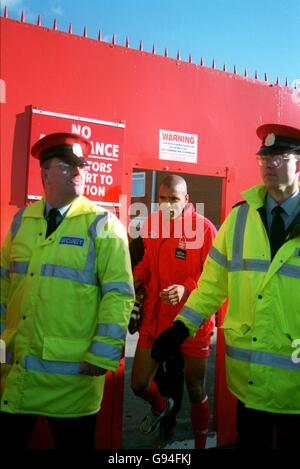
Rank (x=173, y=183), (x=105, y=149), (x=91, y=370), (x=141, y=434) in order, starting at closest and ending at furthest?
(x=91, y=370) → (x=105, y=149) → (x=173, y=183) → (x=141, y=434)

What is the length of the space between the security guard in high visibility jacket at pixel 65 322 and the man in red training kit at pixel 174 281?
41.6 inches

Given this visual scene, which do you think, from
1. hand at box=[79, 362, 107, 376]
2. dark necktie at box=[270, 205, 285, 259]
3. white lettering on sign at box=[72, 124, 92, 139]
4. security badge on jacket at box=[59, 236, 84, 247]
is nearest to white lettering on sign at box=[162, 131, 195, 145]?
white lettering on sign at box=[72, 124, 92, 139]

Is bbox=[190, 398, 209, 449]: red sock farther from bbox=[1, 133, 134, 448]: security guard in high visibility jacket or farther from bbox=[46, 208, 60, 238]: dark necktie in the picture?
bbox=[46, 208, 60, 238]: dark necktie

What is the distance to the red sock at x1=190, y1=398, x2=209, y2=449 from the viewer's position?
3.72 metres

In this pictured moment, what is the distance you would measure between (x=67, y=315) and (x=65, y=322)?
1.5 inches

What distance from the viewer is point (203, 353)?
370 centimetres

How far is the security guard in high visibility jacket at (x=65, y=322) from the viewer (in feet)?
8.34

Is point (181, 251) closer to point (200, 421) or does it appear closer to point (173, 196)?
point (173, 196)

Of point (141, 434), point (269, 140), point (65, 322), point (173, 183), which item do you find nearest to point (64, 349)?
point (65, 322)

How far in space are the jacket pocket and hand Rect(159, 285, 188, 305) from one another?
3.24 ft

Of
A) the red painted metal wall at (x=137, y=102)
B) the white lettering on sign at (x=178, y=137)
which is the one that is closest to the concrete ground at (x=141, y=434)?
the red painted metal wall at (x=137, y=102)

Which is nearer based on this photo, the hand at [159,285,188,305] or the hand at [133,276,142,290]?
the hand at [159,285,188,305]

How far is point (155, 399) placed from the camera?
3955 mm

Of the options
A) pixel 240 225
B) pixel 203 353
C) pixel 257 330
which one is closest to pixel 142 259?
pixel 203 353
